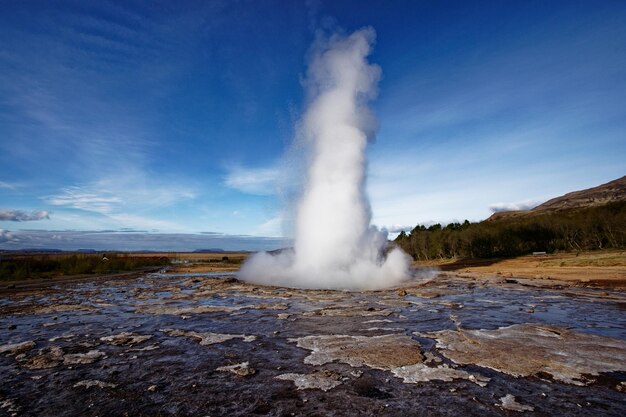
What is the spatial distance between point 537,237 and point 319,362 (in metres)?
64.5

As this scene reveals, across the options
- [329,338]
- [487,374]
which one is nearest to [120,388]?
[329,338]

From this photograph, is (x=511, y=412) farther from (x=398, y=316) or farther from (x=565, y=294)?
(x=565, y=294)

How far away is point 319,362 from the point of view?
6.89 meters

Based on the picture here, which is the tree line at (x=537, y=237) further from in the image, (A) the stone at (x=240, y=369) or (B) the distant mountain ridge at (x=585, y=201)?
(A) the stone at (x=240, y=369)

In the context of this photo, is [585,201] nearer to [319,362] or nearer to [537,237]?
[537,237]

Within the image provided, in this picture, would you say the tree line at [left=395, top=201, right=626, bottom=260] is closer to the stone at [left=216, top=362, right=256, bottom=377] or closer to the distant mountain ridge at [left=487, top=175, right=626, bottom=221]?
the distant mountain ridge at [left=487, top=175, right=626, bottom=221]

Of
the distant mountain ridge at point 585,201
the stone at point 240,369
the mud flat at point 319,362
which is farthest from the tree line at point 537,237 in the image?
the stone at point 240,369

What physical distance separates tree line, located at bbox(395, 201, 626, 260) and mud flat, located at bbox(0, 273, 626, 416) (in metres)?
47.9

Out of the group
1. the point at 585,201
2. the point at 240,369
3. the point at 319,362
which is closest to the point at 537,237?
the point at 319,362

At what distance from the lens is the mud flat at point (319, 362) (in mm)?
5047

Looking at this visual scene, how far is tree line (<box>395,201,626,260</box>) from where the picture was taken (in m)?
50.4

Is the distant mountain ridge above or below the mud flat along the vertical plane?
above

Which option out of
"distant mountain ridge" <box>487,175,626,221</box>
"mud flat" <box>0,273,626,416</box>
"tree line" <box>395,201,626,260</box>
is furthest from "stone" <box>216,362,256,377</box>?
"distant mountain ridge" <box>487,175,626,221</box>

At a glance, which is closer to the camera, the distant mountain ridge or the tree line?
the tree line
